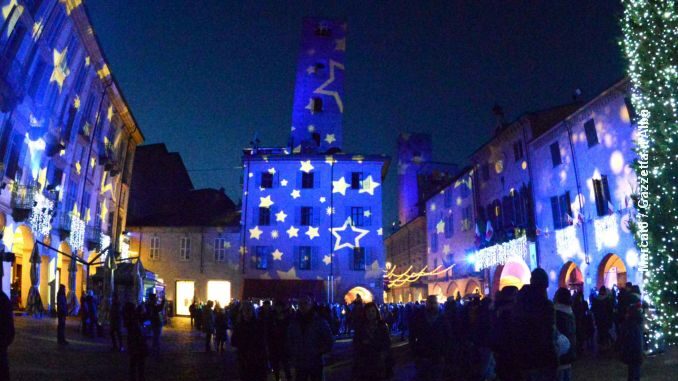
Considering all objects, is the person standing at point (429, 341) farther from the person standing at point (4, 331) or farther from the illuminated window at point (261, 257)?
the illuminated window at point (261, 257)

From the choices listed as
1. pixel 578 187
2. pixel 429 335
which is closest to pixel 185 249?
pixel 578 187

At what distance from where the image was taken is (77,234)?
94.1 ft

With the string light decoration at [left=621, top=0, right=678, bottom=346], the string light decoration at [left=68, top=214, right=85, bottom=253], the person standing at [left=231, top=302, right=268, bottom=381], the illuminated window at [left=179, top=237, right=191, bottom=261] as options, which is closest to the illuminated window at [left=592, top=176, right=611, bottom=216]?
the string light decoration at [left=621, top=0, right=678, bottom=346]

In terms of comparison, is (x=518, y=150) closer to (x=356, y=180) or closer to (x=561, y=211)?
(x=561, y=211)

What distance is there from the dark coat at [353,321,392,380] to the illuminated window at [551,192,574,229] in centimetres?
2072

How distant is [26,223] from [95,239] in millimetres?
9206

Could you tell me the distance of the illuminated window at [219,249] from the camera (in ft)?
133

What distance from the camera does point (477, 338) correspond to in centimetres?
891

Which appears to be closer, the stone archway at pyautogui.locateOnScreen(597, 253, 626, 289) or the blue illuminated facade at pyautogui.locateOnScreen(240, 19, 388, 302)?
the stone archway at pyautogui.locateOnScreen(597, 253, 626, 289)

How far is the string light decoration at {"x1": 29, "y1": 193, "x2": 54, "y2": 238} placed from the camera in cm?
2286

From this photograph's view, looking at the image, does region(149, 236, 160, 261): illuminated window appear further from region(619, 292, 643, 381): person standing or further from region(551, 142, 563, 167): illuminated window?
region(619, 292, 643, 381): person standing

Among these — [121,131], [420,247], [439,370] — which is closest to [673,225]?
[439,370]

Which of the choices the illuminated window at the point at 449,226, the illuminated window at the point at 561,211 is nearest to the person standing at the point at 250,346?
the illuminated window at the point at 561,211

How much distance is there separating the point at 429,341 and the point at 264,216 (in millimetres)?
32214
